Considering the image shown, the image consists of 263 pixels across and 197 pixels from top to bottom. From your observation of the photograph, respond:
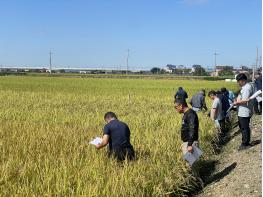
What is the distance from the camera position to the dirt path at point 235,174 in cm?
688

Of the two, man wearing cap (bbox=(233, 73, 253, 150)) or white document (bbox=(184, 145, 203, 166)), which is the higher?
man wearing cap (bbox=(233, 73, 253, 150))

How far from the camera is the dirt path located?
22.6 ft

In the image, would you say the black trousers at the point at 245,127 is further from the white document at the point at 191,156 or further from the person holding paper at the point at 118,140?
the person holding paper at the point at 118,140

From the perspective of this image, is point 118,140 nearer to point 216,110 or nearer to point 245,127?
point 245,127

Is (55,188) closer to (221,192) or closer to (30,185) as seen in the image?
(30,185)

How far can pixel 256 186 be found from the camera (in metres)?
6.94

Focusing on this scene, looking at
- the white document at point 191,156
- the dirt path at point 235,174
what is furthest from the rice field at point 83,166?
the dirt path at point 235,174

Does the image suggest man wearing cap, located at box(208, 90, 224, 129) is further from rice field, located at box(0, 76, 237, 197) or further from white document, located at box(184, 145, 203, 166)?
white document, located at box(184, 145, 203, 166)

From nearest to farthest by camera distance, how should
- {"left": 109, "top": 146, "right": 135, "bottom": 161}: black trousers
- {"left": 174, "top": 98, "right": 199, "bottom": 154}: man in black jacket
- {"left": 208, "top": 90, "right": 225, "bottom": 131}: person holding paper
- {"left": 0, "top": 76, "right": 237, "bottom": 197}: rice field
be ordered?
{"left": 0, "top": 76, "right": 237, "bottom": 197}: rice field < {"left": 174, "top": 98, "right": 199, "bottom": 154}: man in black jacket < {"left": 109, "top": 146, "right": 135, "bottom": 161}: black trousers < {"left": 208, "top": 90, "right": 225, "bottom": 131}: person holding paper

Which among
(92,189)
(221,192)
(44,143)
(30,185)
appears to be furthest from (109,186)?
(44,143)

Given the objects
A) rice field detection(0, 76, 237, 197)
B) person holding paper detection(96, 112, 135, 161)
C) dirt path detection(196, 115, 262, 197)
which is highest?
person holding paper detection(96, 112, 135, 161)

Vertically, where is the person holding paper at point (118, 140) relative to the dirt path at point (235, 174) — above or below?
above

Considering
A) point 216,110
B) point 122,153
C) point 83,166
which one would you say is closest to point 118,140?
point 122,153

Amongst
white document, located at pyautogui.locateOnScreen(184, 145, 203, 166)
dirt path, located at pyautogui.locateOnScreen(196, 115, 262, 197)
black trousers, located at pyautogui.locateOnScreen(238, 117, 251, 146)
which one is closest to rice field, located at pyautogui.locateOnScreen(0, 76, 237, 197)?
white document, located at pyautogui.locateOnScreen(184, 145, 203, 166)
